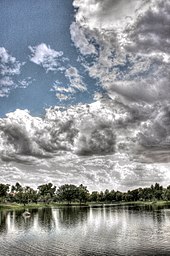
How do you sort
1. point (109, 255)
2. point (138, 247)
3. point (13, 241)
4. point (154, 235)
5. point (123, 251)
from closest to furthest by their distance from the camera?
point (109, 255) < point (123, 251) < point (138, 247) < point (13, 241) < point (154, 235)

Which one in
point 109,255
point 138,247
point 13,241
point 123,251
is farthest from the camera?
point 13,241

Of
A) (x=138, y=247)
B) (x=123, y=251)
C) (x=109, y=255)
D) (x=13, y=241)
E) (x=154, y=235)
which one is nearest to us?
(x=109, y=255)

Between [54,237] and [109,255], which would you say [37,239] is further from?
[109,255]

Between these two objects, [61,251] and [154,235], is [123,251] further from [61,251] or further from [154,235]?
[154,235]

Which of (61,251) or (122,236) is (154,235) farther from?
(61,251)

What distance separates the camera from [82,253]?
5144 centimetres

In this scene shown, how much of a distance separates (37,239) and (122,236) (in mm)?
19550

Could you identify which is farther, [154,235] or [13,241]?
[154,235]

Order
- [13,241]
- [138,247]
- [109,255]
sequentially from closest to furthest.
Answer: [109,255], [138,247], [13,241]

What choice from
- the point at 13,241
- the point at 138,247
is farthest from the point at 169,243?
the point at 13,241

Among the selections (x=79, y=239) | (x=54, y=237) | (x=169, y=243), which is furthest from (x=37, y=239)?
(x=169, y=243)

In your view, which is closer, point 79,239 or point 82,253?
point 82,253

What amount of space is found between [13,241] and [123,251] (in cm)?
2671

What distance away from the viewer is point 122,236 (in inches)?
A: 2776
